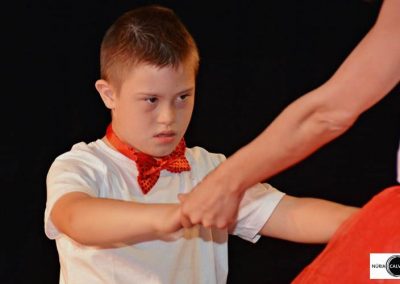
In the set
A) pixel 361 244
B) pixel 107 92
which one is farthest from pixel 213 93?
pixel 361 244

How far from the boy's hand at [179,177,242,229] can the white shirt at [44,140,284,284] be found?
26 cm

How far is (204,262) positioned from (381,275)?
0.51 metres

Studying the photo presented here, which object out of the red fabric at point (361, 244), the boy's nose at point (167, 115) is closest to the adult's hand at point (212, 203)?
the red fabric at point (361, 244)

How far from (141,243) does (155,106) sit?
271 mm

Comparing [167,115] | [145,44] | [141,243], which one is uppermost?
[145,44]

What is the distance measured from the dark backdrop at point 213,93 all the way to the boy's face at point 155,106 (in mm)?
627

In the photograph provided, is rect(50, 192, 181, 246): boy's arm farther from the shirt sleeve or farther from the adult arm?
the shirt sleeve

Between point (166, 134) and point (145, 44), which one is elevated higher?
point (145, 44)

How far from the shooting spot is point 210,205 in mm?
1332

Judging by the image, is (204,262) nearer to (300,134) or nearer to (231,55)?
(300,134)

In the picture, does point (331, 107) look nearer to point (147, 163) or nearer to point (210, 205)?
point (210, 205)

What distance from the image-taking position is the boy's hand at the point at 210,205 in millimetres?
1322

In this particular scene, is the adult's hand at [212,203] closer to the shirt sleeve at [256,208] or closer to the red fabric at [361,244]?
the red fabric at [361,244]

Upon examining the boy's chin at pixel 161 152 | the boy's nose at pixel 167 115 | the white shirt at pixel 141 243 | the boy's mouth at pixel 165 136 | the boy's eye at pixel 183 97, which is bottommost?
the white shirt at pixel 141 243
